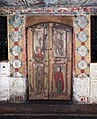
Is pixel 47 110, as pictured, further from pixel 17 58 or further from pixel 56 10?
pixel 56 10

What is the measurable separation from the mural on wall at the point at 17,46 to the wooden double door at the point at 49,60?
19cm

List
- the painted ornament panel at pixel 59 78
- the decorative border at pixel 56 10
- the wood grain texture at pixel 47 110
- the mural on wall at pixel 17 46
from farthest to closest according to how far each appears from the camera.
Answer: the painted ornament panel at pixel 59 78 → the mural on wall at pixel 17 46 → the decorative border at pixel 56 10 → the wood grain texture at pixel 47 110

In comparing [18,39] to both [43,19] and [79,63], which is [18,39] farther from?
[79,63]

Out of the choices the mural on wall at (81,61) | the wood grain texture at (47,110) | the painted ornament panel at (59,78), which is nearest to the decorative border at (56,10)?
the mural on wall at (81,61)

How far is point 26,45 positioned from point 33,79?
982 millimetres

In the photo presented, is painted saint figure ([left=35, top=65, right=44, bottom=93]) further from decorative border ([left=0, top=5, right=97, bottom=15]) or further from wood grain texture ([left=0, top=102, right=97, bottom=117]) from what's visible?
decorative border ([left=0, top=5, right=97, bottom=15])

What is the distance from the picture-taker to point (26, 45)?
25.1ft

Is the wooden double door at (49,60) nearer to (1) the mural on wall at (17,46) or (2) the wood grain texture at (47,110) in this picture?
(1) the mural on wall at (17,46)

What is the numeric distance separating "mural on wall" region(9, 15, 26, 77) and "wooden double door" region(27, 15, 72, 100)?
0.61ft

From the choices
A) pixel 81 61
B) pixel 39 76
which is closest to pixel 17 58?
pixel 39 76

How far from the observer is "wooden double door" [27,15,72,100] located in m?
7.62

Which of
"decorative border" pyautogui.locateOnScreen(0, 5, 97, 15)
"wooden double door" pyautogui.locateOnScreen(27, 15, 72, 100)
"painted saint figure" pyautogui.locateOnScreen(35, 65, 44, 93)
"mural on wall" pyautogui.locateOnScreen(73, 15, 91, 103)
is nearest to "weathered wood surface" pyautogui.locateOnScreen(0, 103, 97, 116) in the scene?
"mural on wall" pyautogui.locateOnScreen(73, 15, 91, 103)

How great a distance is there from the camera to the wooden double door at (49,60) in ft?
25.0

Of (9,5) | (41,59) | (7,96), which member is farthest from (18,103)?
(9,5)
